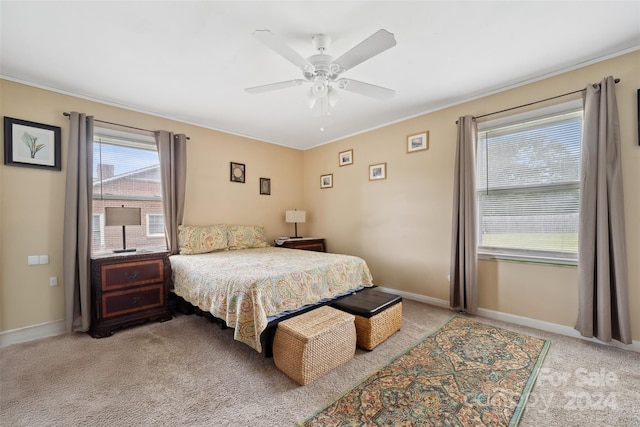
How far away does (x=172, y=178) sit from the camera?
3645 millimetres

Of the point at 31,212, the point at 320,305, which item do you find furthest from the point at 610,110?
the point at 31,212

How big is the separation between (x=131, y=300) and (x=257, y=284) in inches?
71.6

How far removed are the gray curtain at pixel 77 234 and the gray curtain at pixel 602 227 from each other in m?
4.99

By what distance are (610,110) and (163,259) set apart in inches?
188

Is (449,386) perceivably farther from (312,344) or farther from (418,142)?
(418,142)

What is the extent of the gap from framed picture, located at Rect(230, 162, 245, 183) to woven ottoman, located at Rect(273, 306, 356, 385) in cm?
291

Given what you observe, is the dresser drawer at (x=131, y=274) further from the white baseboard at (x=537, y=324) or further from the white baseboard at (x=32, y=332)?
the white baseboard at (x=537, y=324)

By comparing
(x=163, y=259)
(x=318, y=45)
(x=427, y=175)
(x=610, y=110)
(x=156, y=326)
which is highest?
(x=318, y=45)

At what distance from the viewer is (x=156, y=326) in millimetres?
3062

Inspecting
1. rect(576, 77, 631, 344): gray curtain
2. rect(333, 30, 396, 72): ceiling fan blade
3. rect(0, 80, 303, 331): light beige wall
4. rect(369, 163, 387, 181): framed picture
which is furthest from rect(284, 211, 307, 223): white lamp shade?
rect(576, 77, 631, 344): gray curtain

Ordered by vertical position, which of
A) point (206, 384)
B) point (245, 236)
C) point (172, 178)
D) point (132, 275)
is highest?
point (172, 178)

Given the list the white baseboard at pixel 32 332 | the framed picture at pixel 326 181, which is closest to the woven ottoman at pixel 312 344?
the white baseboard at pixel 32 332

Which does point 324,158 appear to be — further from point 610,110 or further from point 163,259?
point 610,110

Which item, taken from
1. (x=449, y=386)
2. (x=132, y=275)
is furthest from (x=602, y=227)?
(x=132, y=275)
